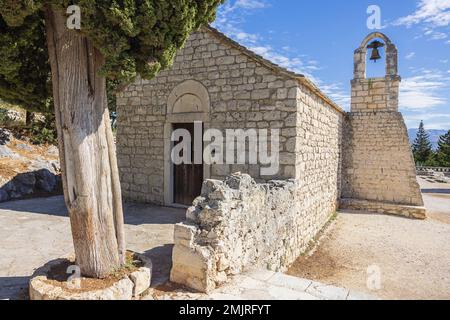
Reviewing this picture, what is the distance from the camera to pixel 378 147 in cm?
1116

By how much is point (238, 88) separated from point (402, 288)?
4.88m

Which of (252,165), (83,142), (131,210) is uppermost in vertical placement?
(83,142)

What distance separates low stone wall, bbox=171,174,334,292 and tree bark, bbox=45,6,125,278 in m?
0.84

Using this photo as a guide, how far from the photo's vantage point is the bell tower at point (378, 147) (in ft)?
34.9

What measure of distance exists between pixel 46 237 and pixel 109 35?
4.15 m

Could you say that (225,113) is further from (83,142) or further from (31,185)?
(31,185)

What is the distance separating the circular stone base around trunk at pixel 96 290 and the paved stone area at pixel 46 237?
0.35 metres

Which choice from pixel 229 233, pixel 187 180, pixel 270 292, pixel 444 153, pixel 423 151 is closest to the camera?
pixel 270 292

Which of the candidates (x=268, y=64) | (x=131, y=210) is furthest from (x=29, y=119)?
(x=268, y=64)

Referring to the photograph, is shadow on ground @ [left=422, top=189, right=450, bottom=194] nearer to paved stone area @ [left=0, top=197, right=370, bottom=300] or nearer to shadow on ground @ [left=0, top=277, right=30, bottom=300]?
paved stone area @ [left=0, top=197, right=370, bottom=300]

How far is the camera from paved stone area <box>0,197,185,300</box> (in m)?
3.97

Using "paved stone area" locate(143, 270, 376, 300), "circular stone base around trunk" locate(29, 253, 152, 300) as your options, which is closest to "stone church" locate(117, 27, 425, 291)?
"paved stone area" locate(143, 270, 376, 300)

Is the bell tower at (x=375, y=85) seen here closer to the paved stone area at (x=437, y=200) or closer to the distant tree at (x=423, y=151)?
the paved stone area at (x=437, y=200)

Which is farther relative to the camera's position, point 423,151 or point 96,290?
point 423,151
